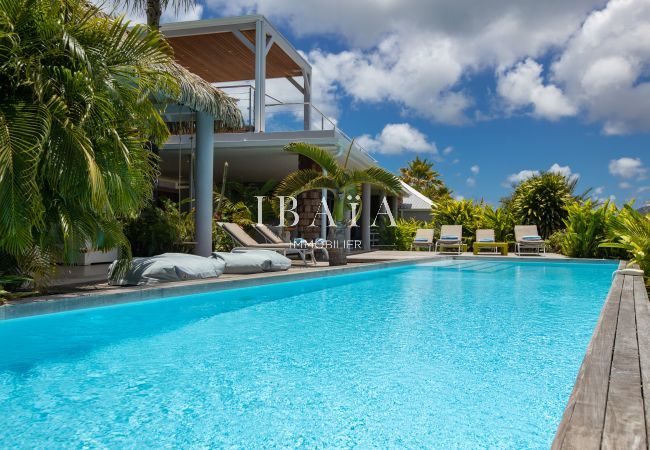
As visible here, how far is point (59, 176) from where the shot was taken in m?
5.39

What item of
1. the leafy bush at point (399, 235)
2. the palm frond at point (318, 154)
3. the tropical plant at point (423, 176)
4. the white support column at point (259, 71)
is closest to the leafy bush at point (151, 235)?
the palm frond at point (318, 154)

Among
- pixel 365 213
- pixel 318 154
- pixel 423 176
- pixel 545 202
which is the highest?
pixel 423 176

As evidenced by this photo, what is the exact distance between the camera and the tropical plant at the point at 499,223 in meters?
20.1

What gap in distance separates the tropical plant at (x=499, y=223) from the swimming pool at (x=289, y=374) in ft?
43.3

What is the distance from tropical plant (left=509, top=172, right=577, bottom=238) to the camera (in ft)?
64.2

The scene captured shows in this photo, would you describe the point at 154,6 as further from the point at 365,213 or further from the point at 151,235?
the point at 365,213

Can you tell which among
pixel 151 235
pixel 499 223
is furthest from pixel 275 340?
pixel 499 223

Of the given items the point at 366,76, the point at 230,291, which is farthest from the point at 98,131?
the point at 366,76

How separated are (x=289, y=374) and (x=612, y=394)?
2134mm

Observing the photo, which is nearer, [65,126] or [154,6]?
[65,126]

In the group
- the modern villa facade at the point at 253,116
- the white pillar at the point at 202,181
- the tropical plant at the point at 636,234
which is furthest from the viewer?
the modern villa facade at the point at 253,116

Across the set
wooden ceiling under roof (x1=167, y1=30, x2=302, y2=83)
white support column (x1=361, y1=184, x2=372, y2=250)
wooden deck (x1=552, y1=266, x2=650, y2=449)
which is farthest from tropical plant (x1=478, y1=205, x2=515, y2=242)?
wooden deck (x1=552, y1=266, x2=650, y2=449)

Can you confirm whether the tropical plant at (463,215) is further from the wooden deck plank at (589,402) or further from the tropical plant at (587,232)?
the wooden deck plank at (589,402)

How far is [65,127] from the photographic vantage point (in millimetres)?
5328
